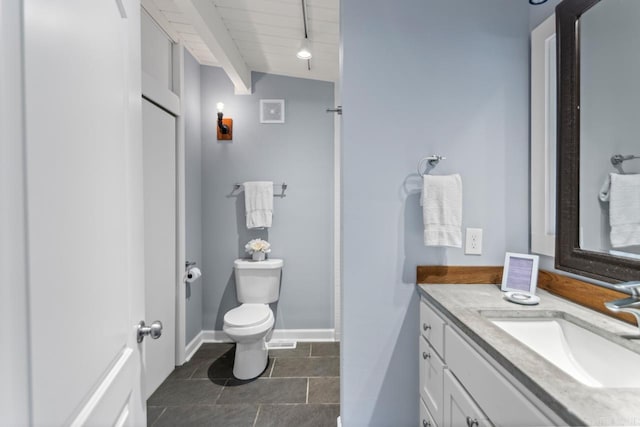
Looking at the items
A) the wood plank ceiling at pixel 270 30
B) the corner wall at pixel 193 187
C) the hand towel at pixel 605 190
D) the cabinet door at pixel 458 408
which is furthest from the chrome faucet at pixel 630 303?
the corner wall at pixel 193 187

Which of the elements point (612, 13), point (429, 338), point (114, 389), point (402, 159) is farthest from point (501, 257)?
point (114, 389)

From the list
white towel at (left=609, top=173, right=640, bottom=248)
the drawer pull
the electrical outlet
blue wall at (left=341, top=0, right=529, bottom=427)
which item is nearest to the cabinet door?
the drawer pull

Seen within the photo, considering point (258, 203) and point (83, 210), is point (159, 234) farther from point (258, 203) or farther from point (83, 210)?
point (83, 210)

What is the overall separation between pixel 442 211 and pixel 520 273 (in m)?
0.43

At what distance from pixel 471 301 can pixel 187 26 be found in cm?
242

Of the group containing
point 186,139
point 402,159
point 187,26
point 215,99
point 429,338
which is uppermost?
point 187,26

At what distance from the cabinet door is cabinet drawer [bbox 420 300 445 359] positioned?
0.11m

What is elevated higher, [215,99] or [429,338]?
[215,99]

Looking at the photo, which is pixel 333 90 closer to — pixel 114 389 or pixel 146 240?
pixel 146 240

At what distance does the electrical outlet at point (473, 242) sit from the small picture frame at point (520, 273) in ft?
0.41

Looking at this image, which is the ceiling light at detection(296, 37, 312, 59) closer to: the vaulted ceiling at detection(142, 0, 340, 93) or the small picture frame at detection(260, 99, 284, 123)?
the vaulted ceiling at detection(142, 0, 340, 93)

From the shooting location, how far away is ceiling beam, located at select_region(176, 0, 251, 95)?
1684 mm

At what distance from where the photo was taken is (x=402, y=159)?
148 centimetres

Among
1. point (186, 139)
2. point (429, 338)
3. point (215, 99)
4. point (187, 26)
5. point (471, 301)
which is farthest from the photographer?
point (215, 99)
